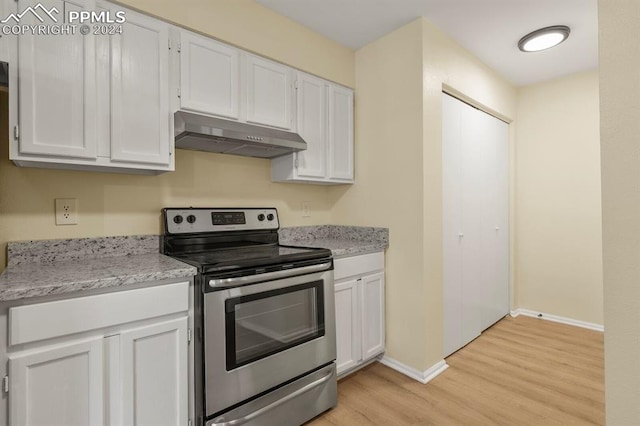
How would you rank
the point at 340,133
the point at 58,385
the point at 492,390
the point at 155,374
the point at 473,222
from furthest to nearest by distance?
the point at 473,222 → the point at 340,133 → the point at 492,390 → the point at 155,374 → the point at 58,385

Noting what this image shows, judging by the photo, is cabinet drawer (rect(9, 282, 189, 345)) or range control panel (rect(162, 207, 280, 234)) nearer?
cabinet drawer (rect(9, 282, 189, 345))

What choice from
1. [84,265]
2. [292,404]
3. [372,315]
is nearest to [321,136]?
[372,315]

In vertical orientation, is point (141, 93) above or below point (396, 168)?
above

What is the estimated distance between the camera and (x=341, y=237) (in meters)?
2.86

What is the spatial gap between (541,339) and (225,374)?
2919mm

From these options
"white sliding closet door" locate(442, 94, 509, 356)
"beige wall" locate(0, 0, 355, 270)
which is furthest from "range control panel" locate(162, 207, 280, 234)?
"white sliding closet door" locate(442, 94, 509, 356)

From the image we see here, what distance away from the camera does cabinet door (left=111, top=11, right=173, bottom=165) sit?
1.60 meters

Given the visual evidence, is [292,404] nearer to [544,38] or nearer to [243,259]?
[243,259]

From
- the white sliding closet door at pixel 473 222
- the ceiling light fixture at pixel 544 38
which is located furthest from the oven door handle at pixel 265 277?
the ceiling light fixture at pixel 544 38

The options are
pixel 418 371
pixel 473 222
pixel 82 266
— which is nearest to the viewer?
pixel 82 266

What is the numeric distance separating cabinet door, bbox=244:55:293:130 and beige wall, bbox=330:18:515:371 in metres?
0.75

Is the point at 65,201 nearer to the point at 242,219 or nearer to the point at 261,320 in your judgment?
the point at 242,219

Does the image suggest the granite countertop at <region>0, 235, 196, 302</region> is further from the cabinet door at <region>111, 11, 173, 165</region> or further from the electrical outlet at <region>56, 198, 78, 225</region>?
the cabinet door at <region>111, 11, 173, 165</region>

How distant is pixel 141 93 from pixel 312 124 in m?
1.19
